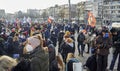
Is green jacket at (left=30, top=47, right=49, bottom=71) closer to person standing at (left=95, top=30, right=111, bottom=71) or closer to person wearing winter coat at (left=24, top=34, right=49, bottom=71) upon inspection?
person wearing winter coat at (left=24, top=34, right=49, bottom=71)

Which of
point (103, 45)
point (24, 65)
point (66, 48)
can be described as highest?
point (24, 65)

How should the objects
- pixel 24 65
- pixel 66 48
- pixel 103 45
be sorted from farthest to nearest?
pixel 66 48 → pixel 103 45 → pixel 24 65

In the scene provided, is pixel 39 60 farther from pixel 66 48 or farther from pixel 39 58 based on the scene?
pixel 66 48

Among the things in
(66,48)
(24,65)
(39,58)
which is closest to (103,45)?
(66,48)

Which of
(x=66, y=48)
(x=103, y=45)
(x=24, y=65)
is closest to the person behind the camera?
(x=24, y=65)

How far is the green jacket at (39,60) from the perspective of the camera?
6.39 m

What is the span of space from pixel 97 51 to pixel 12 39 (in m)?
3.48

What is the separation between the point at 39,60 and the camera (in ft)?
21.0

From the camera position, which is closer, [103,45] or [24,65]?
[24,65]

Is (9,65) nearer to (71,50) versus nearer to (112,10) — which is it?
(71,50)

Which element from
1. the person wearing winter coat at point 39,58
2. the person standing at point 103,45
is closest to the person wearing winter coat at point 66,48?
the person standing at point 103,45

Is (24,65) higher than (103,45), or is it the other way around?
(24,65)

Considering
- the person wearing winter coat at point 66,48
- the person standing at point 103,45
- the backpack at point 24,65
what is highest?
the backpack at point 24,65

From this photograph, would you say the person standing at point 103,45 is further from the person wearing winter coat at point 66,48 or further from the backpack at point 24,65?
the backpack at point 24,65
